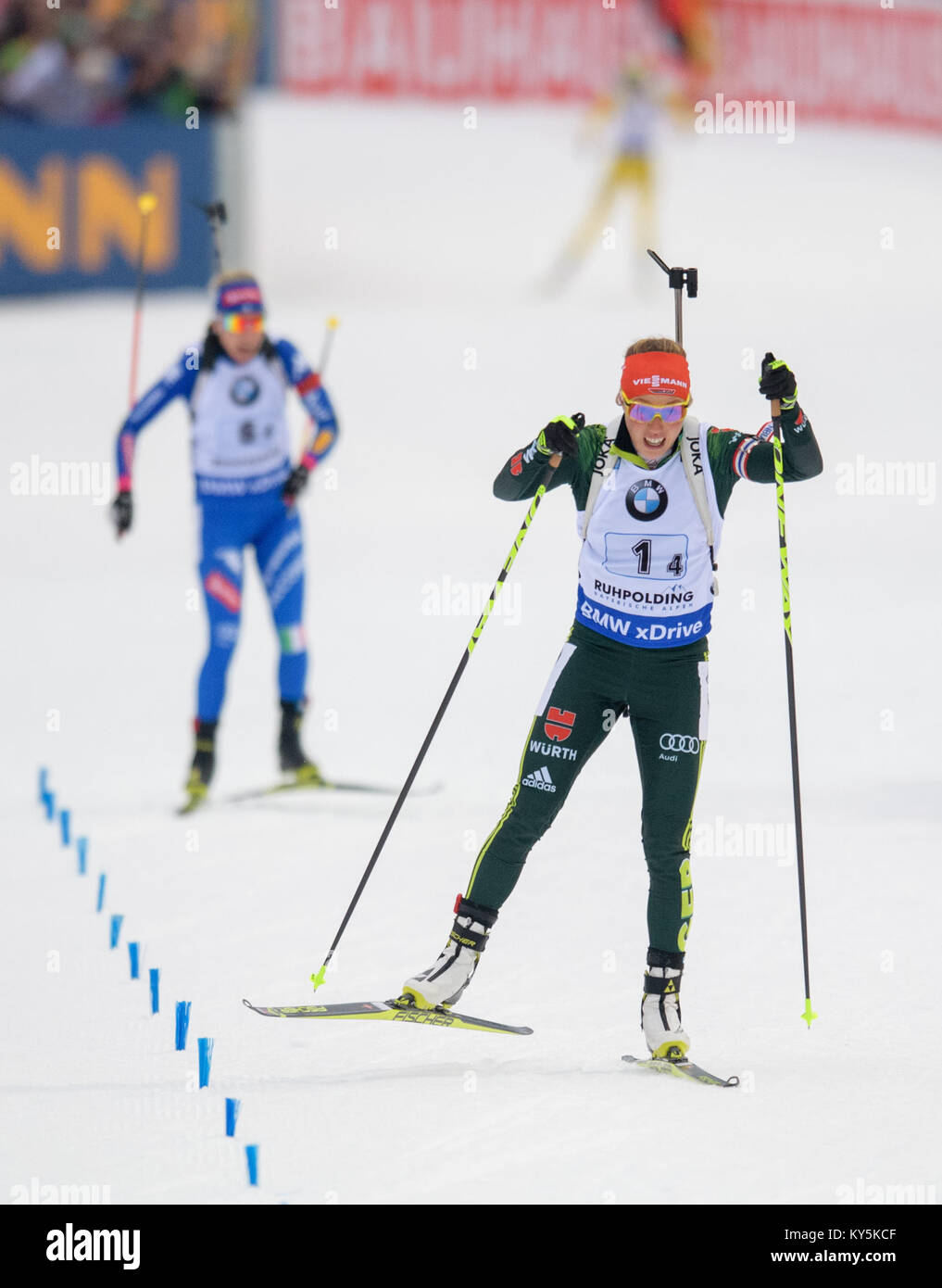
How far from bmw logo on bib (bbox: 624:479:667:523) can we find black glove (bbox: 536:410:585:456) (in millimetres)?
195

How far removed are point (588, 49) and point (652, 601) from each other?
22.7m

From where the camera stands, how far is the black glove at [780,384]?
488cm

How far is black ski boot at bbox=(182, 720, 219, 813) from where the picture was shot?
798 cm

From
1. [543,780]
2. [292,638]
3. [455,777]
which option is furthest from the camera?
[455,777]

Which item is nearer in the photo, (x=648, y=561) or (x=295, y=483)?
(x=648, y=561)

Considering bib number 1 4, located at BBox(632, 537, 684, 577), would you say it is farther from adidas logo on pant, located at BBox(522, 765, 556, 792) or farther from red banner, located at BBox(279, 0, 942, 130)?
red banner, located at BBox(279, 0, 942, 130)

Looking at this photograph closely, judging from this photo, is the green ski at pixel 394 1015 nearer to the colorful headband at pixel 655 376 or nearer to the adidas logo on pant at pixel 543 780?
the adidas logo on pant at pixel 543 780

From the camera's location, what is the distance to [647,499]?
→ 5008mm

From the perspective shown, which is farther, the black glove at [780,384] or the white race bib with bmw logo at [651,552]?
the white race bib with bmw logo at [651,552]

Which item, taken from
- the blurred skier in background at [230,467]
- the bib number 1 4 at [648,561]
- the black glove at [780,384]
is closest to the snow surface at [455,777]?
the blurred skier in background at [230,467]

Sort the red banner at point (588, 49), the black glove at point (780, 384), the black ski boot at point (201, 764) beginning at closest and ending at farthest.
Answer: the black glove at point (780, 384)
the black ski boot at point (201, 764)
the red banner at point (588, 49)

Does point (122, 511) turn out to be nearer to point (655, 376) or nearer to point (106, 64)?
point (655, 376)

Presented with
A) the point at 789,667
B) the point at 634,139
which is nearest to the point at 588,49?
the point at 634,139
